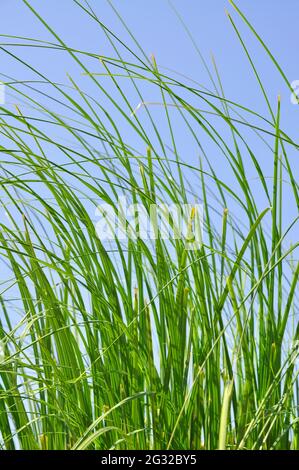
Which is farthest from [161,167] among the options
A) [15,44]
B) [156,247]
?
[15,44]

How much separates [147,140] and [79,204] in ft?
0.65

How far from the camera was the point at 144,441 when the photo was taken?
1438mm

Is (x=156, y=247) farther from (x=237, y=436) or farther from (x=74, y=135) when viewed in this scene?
(x=237, y=436)

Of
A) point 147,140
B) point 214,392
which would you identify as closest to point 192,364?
point 214,392

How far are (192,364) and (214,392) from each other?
Result: 0.09 meters

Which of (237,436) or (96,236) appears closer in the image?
(237,436)

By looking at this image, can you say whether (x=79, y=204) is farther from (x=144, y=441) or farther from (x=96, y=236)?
(x=144, y=441)

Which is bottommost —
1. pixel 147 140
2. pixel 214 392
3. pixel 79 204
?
pixel 214 392

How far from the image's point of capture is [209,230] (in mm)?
1571

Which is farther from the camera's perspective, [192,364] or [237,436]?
[192,364]

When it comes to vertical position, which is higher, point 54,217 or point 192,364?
point 54,217

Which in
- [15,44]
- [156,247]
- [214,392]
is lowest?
[214,392]
